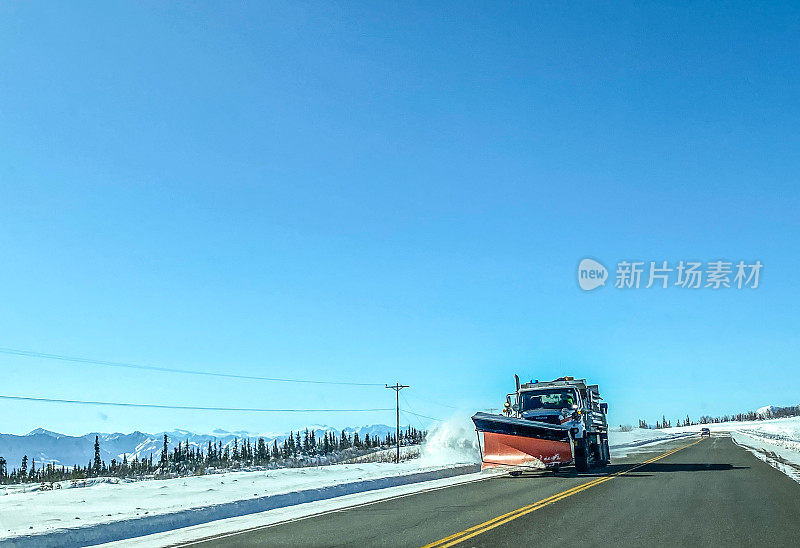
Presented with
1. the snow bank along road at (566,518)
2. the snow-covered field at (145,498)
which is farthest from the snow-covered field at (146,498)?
the snow bank along road at (566,518)

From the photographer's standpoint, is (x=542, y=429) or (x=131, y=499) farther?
(x=542, y=429)

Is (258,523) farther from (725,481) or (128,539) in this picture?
(725,481)

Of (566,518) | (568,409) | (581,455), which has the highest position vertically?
(568,409)

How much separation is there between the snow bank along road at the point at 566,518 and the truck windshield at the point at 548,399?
220 inches

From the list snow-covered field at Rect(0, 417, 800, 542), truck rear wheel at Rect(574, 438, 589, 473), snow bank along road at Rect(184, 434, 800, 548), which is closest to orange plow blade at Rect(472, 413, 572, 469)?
truck rear wheel at Rect(574, 438, 589, 473)

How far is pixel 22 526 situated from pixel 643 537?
11.2 metres

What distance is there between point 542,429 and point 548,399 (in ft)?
7.43

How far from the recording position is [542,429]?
2348cm

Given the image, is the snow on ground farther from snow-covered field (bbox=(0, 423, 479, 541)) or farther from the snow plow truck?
the snow plow truck

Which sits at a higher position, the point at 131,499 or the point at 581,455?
the point at 581,455

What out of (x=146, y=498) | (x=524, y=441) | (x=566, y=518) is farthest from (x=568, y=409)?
(x=146, y=498)

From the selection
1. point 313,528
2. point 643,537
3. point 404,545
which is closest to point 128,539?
point 313,528

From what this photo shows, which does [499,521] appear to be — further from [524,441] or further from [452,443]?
[452,443]

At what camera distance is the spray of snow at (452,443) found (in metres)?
36.7
